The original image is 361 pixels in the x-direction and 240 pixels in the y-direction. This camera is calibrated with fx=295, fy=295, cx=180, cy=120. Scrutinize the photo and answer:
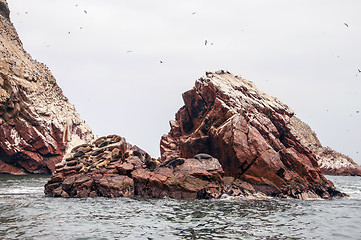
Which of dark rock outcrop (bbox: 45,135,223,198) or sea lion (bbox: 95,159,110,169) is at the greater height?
sea lion (bbox: 95,159,110,169)

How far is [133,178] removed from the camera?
30.3 m

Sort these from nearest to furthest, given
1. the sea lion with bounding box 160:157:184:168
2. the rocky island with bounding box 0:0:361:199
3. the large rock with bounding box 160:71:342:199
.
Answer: the rocky island with bounding box 0:0:361:199
the large rock with bounding box 160:71:342:199
the sea lion with bounding box 160:157:184:168

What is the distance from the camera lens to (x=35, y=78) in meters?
75.1

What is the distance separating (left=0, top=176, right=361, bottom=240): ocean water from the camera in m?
14.1

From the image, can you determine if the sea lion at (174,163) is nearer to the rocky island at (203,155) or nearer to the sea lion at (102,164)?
the rocky island at (203,155)

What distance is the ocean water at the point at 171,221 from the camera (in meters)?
14.1

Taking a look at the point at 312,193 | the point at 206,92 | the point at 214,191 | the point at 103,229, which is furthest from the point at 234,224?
the point at 206,92

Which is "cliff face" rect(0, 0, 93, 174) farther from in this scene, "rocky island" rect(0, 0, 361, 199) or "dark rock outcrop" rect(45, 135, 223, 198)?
"dark rock outcrop" rect(45, 135, 223, 198)

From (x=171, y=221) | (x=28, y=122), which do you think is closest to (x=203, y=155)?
(x=171, y=221)

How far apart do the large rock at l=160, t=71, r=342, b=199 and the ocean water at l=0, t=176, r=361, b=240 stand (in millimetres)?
8604

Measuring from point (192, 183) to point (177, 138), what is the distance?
25.1m

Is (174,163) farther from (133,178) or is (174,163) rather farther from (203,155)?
(133,178)

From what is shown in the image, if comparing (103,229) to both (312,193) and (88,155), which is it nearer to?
(88,155)

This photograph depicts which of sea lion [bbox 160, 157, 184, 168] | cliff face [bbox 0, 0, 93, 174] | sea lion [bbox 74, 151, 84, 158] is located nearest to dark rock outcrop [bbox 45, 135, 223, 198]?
sea lion [bbox 160, 157, 184, 168]
